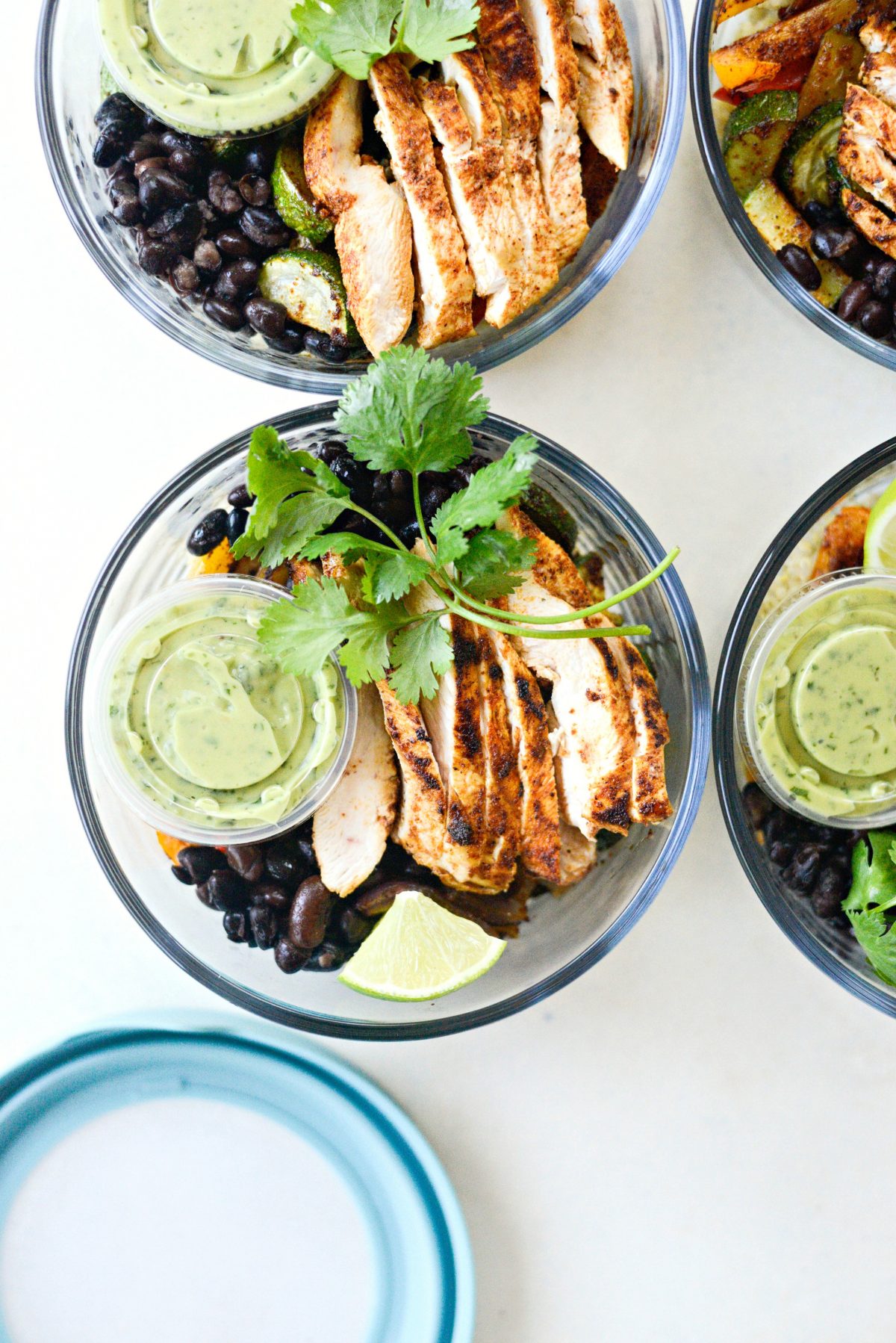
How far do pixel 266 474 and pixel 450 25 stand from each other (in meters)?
0.76

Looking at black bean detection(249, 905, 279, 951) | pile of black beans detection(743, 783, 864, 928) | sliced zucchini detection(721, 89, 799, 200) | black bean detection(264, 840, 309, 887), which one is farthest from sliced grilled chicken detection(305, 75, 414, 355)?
pile of black beans detection(743, 783, 864, 928)

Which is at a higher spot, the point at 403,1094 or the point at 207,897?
the point at 207,897

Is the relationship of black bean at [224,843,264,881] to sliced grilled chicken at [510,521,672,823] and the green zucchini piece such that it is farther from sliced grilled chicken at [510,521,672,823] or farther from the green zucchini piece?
the green zucchini piece

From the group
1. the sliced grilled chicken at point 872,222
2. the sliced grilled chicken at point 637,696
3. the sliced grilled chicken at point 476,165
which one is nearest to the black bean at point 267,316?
the sliced grilled chicken at point 476,165

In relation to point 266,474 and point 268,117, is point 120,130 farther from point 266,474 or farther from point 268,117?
point 266,474

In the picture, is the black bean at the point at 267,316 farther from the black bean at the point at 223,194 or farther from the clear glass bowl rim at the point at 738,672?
the clear glass bowl rim at the point at 738,672

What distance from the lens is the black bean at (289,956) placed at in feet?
5.89

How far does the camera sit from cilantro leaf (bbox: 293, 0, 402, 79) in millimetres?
1596

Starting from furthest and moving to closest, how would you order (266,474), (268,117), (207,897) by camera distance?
(207,897)
(268,117)
(266,474)

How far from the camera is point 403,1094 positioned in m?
2.13

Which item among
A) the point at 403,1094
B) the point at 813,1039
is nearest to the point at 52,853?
the point at 403,1094

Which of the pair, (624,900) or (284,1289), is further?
(284,1289)

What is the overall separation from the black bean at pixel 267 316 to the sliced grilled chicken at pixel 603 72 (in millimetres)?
636

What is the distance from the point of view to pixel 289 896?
1.81 m
